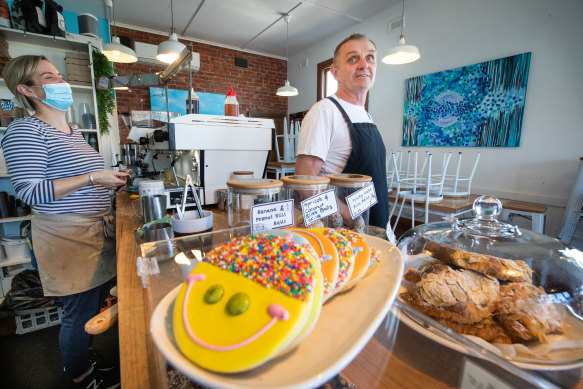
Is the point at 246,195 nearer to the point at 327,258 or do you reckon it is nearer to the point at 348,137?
the point at 327,258

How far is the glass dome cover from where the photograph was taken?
581 millimetres

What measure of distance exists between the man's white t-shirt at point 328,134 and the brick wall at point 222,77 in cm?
497

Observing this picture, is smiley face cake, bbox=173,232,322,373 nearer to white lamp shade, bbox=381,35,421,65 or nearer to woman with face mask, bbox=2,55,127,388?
woman with face mask, bbox=2,55,127,388

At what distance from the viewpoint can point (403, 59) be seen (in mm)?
3303

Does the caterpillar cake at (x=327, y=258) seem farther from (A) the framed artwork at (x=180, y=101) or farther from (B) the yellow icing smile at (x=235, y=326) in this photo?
(A) the framed artwork at (x=180, y=101)

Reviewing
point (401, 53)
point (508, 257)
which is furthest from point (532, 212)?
point (508, 257)

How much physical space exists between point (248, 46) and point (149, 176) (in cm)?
508

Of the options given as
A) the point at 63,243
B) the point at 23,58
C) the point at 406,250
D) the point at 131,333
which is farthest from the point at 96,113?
the point at 406,250

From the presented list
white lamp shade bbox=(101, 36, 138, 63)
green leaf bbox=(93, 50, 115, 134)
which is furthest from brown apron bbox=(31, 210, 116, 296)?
white lamp shade bbox=(101, 36, 138, 63)

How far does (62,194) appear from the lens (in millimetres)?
1224

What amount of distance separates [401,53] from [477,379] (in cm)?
351

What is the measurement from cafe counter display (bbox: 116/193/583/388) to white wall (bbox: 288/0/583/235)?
3.68 meters

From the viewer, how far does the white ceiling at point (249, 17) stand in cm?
432

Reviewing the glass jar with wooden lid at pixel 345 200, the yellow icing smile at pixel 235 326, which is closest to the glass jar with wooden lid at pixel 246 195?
the glass jar with wooden lid at pixel 345 200
